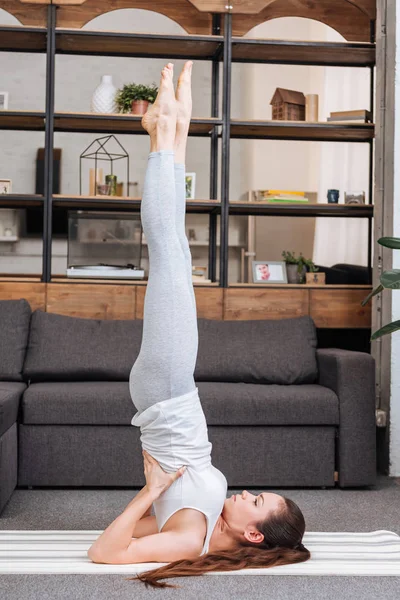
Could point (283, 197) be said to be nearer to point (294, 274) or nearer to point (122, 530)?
point (294, 274)

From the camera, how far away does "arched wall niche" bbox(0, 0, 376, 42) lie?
14.5 feet

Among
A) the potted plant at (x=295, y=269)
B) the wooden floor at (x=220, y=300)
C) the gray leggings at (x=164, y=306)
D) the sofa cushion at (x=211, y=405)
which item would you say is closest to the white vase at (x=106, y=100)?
the wooden floor at (x=220, y=300)

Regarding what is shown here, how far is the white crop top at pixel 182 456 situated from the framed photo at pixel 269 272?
238 cm

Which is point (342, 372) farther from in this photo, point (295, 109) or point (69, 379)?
point (295, 109)

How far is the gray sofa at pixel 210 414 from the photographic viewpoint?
3389 mm

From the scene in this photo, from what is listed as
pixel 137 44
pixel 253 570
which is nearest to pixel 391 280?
pixel 253 570

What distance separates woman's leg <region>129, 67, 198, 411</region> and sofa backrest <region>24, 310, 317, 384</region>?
1554 millimetres

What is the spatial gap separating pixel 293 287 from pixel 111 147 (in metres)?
4.07

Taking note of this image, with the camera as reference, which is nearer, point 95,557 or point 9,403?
point 95,557

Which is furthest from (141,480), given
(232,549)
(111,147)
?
(111,147)

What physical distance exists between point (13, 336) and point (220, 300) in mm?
1178

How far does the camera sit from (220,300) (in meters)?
4.35

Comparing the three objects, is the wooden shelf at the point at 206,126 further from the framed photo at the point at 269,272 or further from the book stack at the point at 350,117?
the framed photo at the point at 269,272

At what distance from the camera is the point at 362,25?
4.63 meters
